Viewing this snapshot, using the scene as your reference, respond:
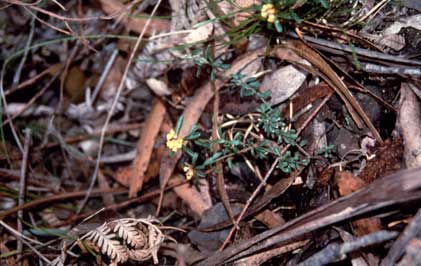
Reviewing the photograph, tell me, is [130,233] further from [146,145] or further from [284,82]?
[284,82]

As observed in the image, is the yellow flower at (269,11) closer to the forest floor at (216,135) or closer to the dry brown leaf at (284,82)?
the forest floor at (216,135)

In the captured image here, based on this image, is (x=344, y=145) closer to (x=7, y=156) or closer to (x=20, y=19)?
(x=7, y=156)

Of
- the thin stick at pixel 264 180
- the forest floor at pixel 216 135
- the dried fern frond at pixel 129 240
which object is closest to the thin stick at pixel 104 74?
the forest floor at pixel 216 135

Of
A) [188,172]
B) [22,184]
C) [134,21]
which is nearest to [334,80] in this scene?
[188,172]

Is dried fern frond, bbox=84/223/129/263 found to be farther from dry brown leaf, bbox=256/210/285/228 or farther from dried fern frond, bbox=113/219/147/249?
dry brown leaf, bbox=256/210/285/228

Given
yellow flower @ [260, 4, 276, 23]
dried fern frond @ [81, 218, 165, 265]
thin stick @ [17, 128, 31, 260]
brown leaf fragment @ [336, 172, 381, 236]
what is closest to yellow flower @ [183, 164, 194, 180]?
dried fern frond @ [81, 218, 165, 265]

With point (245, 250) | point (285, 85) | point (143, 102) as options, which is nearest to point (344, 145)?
point (285, 85)
